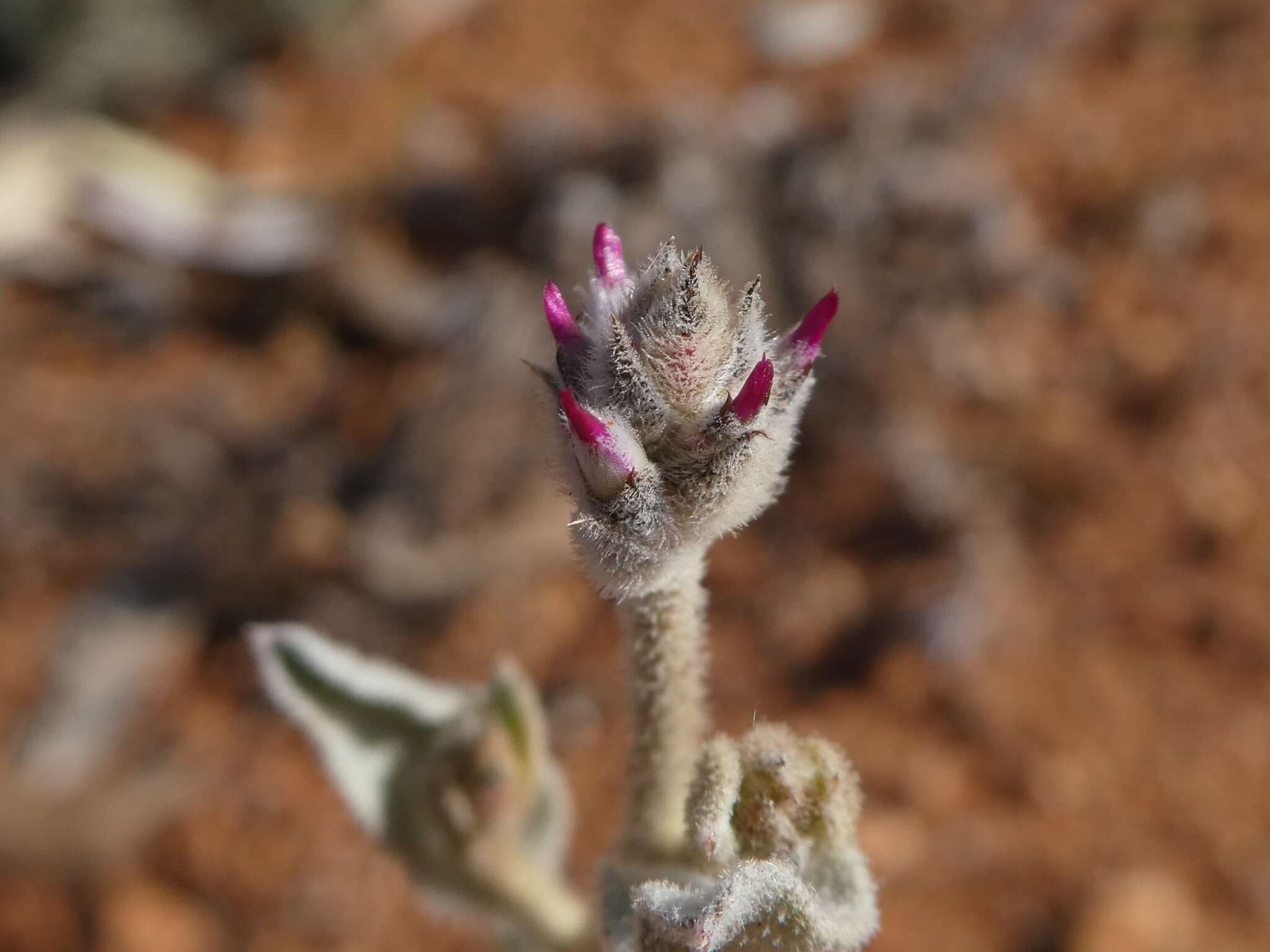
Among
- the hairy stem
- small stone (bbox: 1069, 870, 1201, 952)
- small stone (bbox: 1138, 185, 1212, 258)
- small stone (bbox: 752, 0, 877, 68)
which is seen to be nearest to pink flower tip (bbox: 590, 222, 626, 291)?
the hairy stem

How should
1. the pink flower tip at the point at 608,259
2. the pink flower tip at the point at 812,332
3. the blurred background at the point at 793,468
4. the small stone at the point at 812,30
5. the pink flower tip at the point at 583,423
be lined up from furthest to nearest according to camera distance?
the small stone at the point at 812,30 → the blurred background at the point at 793,468 → the pink flower tip at the point at 608,259 → the pink flower tip at the point at 812,332 → the pink flower tip at the point at 583,423

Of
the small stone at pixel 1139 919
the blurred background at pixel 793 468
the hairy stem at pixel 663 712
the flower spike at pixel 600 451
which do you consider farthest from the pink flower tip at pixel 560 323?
the small stone at pixel 1139 919

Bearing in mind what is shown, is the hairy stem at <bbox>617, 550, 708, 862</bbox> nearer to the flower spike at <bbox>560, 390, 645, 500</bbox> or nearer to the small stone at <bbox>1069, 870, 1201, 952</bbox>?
the flower spike at <bbox>560, 390, 645, 500</bbox>

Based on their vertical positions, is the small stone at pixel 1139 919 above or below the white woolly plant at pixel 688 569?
above

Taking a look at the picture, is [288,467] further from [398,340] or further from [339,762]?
[339,762]

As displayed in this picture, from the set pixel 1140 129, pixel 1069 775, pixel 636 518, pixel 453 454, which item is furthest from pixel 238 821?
pixel 1140 129

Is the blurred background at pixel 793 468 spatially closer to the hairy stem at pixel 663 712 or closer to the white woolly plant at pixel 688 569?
the hairy stem at pixel 663 712

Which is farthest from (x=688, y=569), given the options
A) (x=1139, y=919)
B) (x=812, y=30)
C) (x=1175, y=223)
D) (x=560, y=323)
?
(x=812, y=30)
